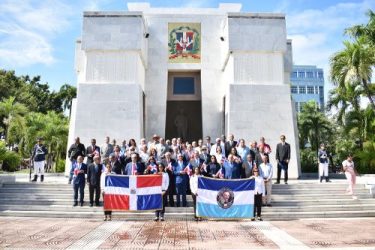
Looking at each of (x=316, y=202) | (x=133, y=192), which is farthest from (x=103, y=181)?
(x=316, y=202)

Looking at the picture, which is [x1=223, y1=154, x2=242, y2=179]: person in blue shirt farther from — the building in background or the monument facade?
the building in background

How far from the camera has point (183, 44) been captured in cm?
2136

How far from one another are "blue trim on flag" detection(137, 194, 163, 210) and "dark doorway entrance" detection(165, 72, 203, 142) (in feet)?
Answer: 38.8

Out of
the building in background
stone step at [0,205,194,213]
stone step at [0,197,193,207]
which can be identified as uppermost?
the building in background

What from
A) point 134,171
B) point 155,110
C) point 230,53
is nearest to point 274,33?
point 230,53

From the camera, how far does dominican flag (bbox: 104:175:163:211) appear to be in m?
10.1

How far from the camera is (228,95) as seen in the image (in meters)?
18.4

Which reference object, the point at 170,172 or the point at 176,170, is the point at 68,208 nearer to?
the point at 170,172

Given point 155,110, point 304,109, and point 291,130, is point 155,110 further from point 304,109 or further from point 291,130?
point 304,109

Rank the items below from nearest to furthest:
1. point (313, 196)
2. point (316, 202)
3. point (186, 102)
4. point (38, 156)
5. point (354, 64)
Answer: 1. point (316, 202)
2. point (313, 196)
3. point (38, 156)
4. point (354, 64)
5. point (186, 102)

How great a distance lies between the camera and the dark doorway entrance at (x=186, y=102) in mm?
22047

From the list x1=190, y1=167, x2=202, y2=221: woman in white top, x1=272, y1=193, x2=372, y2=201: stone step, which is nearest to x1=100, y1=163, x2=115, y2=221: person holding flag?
x1=190, y1=167, x2=202, y2=221: woman in white top

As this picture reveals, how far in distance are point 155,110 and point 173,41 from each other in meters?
4.39

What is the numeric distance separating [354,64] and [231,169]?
11.1m
